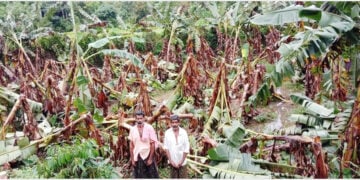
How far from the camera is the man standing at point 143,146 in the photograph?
4.78 metres

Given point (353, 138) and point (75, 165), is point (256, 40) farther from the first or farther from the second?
point (75, 165)

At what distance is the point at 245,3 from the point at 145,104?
4866mm

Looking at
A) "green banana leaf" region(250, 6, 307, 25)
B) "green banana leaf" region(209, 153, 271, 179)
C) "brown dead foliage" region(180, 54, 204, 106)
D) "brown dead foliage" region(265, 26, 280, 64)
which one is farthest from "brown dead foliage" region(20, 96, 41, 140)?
"brown dead foliage" region(265, 26, 280, 64)

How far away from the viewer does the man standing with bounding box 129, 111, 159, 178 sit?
478 centimetres

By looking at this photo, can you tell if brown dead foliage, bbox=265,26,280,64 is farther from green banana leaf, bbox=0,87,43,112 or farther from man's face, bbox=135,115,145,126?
man's face, bbox=135,115,145,126

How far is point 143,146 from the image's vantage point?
15.7 feet

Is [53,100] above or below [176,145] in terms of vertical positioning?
below

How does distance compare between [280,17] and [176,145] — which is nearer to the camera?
[280,17]

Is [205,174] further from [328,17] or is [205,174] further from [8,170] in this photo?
[8,170]

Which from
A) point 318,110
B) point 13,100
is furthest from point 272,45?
point 13,100

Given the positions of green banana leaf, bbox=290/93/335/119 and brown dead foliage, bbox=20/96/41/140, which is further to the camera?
brown dead foliage, bbox=20/96/41/140

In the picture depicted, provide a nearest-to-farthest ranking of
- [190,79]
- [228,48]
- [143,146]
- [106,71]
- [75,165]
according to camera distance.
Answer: [143,146], [75,165], [190,79], [106,71], [228,48]

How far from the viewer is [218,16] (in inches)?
486

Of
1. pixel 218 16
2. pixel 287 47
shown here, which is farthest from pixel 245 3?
pixel 287 47
